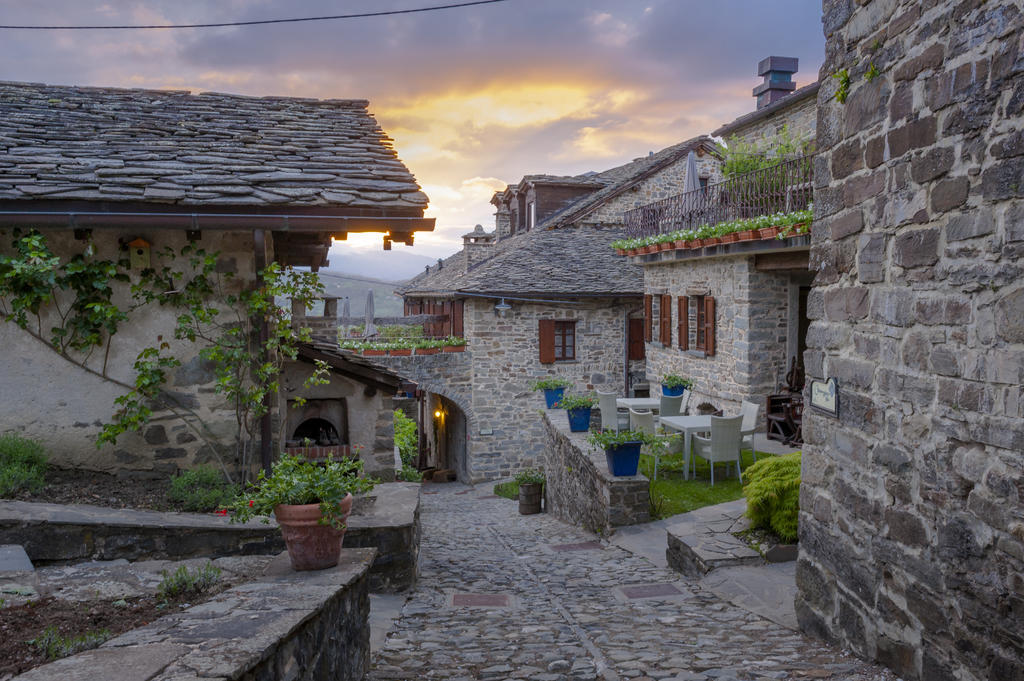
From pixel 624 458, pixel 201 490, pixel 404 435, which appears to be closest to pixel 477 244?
pixel 404 435

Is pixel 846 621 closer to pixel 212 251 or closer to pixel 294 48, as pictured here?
pixel 212 251

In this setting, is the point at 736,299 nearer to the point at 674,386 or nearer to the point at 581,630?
the point at 674,386

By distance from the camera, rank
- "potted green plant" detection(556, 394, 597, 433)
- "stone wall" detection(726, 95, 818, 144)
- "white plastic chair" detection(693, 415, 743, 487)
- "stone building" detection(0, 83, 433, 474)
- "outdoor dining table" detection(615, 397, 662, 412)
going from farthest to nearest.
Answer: "stone wall" detection(726, 95, 818, 144), "outdoor dining table" detection(615, 397, 662, 412), "potted green plant" detection(556, 394, 597, 433), "white plastic chair" detection(693, 415, 743, 487), "stone building" detection(0, 83, 433, 474)

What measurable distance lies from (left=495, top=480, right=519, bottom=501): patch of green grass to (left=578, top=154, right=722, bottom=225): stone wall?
8.56 m

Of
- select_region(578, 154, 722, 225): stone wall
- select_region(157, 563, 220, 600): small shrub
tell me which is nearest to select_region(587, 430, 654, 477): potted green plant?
select_region(157, 563, 220, 600): small shrub

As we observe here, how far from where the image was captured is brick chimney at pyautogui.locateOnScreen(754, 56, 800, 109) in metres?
16.7

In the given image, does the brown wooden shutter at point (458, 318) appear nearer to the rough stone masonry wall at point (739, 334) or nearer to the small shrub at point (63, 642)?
the rough stone masonry wall at point (739, 334)

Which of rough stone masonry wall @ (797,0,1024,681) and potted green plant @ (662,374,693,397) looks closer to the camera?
rough stone masonry wall @ (797,0,1024,681)

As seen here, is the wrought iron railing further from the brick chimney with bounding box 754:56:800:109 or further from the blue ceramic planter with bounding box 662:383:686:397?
the brick chimney with bounding box 754:56:800:109

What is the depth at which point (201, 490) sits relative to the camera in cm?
576

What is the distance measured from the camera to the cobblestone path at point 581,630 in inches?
150

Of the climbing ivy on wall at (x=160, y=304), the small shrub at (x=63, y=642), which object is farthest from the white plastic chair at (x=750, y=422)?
the small shrub at (x=63, y=642)

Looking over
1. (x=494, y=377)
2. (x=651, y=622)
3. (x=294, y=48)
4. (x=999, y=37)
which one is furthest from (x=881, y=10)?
(x=494, y=377)

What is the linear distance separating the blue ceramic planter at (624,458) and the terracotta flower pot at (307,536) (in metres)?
5.17
